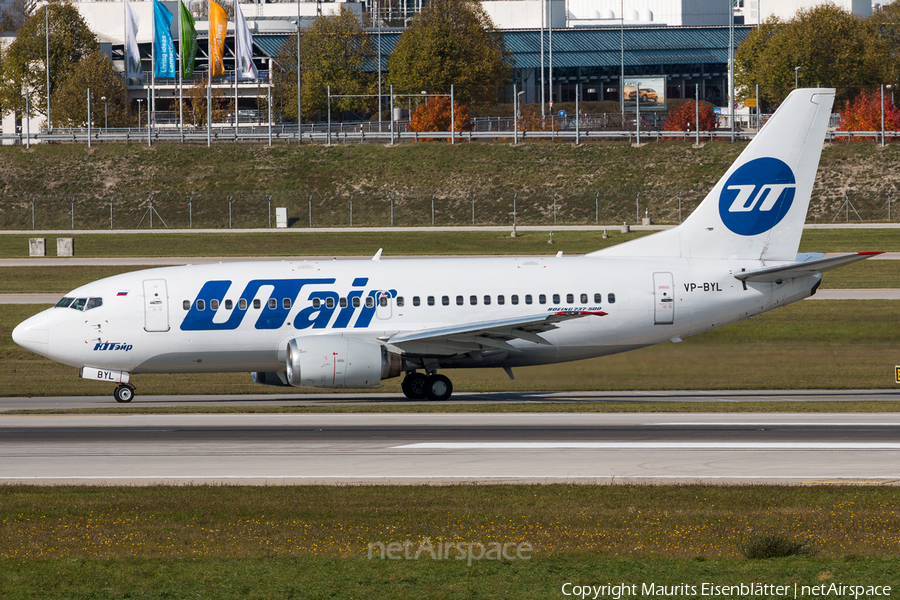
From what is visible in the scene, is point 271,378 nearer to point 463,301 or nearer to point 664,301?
point 463,301

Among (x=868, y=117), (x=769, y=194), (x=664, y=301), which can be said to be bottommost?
(x=664, y=301)

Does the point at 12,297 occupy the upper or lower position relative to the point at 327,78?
lower

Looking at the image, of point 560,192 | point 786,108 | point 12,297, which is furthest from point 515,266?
point 560,192

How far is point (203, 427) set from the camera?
25812 mm

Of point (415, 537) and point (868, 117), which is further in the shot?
point (868, 117)

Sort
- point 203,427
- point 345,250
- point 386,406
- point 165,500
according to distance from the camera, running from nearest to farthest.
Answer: point 165,500 → point 203,427 → point 386,406 → point 345,250

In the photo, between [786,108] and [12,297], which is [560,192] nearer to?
[12,297]

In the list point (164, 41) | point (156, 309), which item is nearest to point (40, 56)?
point (164, 41)

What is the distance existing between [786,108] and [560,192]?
190ft

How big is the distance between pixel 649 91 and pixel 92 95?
63.6 meters

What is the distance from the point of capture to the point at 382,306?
3089cm

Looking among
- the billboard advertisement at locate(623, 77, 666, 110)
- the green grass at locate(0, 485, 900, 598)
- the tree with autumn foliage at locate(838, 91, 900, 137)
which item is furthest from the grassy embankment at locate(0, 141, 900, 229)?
the green grass at locate(0, 485, 900, 598)

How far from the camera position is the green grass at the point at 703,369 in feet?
99.2

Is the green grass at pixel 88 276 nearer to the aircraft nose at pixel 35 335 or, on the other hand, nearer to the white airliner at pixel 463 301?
the white airliner at pixel 463 301
